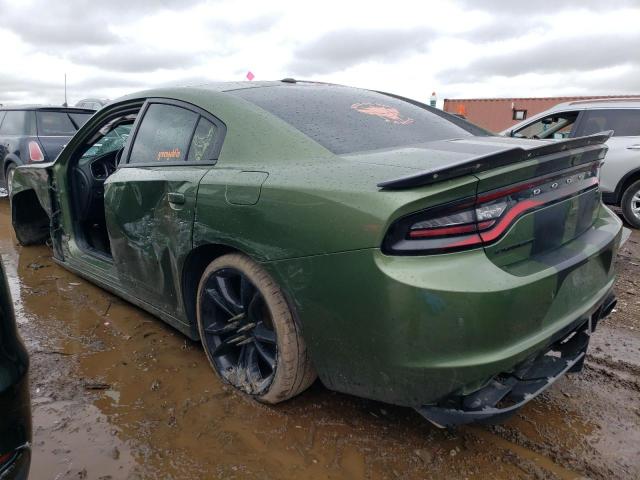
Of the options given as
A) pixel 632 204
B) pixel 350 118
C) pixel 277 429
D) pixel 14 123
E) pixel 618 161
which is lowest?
pixel 277 429

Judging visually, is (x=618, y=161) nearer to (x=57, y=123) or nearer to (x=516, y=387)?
(x=516, y=387)

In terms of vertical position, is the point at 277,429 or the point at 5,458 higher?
the point at 5,458

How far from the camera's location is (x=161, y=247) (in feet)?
8.27

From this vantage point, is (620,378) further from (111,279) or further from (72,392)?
(111,279)

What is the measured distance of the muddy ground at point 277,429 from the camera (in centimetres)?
186

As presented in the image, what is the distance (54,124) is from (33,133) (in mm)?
333

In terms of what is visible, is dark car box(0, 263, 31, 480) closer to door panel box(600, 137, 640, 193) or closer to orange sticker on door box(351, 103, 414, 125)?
orange sticker on door box(351, 103, 414, 125)

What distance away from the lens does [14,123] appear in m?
7.38

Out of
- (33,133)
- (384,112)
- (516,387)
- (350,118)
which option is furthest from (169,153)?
(33,133)

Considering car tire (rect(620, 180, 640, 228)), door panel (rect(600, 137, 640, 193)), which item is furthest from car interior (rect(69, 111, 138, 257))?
car tire (rect(620, 180, 640, 228))

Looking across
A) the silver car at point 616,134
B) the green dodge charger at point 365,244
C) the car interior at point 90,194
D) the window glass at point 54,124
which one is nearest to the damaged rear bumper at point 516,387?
the green dodge charger at point 365,244

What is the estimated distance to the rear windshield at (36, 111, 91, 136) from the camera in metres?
7.21

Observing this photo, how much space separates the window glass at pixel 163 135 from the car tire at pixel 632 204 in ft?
20.2

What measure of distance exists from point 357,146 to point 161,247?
1.18 m
